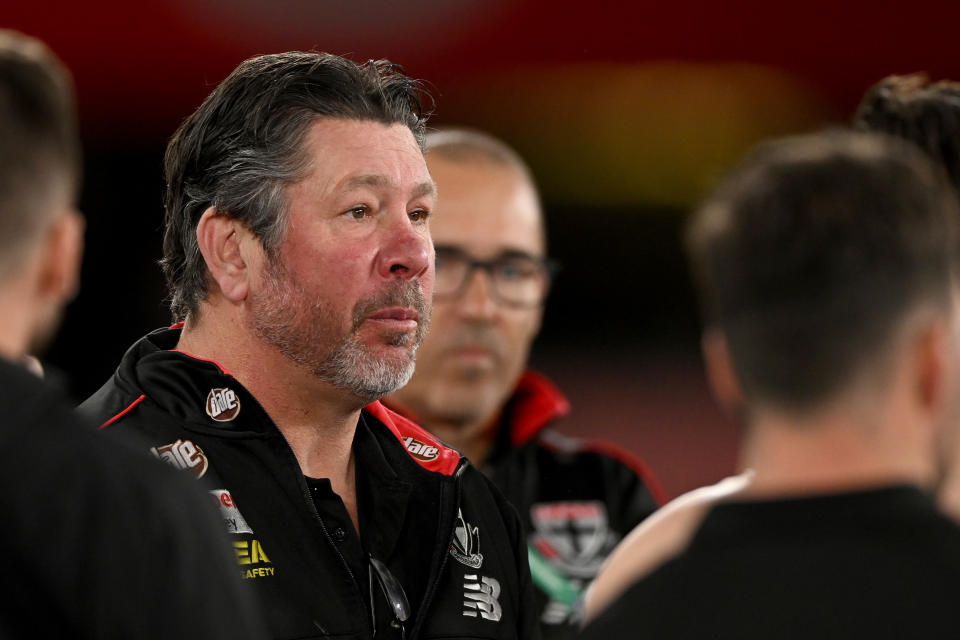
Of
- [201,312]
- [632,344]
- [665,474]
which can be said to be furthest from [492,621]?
[632,344]

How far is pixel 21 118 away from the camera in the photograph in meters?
1.26

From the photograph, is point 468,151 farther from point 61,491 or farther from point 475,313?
point 61,491

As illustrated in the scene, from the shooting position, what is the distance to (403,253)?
2.12m

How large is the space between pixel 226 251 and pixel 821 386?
126 cm

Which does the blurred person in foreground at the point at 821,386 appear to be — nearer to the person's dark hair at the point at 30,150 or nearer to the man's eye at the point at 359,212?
the person's dark hair at the point at 30,150

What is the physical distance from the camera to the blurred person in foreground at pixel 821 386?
3.56ft

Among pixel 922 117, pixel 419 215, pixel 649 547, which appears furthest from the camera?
pixel 419 215

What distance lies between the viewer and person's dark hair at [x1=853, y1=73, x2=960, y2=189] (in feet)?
6.18

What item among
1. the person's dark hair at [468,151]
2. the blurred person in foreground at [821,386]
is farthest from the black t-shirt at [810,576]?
the person's dark hair at [468,151]

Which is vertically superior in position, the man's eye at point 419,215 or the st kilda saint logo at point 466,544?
the man's eye at point 419,215

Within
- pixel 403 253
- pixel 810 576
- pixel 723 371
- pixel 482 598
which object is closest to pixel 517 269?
pixel 403 253

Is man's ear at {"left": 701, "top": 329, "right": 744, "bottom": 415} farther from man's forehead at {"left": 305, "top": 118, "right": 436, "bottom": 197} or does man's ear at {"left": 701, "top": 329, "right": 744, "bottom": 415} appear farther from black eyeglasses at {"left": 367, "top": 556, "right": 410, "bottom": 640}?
man's forehead at {"left": 305, "top": 118, "right": 436, "bottom": 197}

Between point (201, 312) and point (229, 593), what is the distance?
0.99 m

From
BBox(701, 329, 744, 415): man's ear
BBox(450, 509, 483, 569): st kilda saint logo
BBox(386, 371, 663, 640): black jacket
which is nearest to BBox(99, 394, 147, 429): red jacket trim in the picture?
BBox(450, 509, 483, 569): st kilda saint logo
